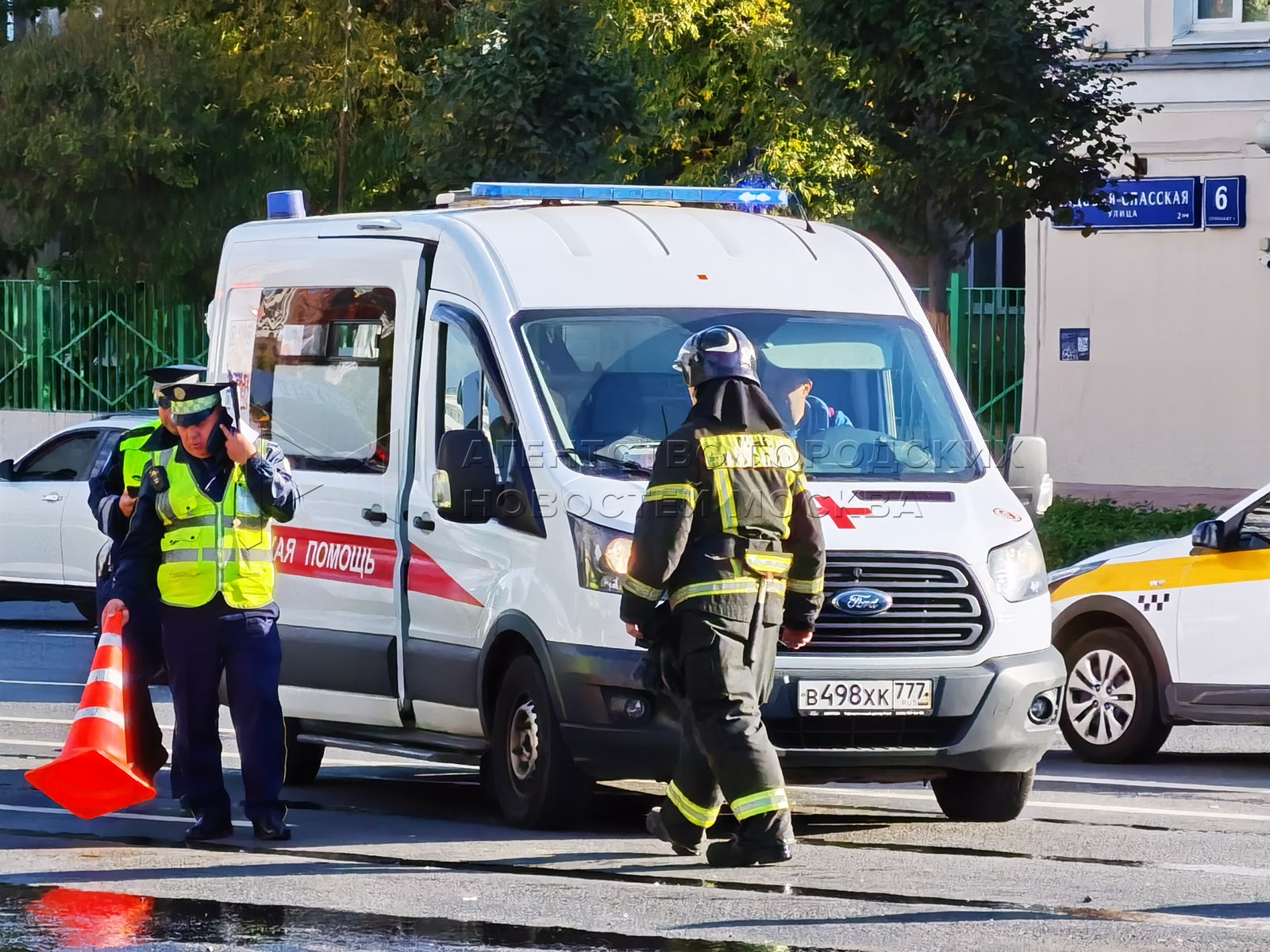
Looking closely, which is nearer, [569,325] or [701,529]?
[701,529]

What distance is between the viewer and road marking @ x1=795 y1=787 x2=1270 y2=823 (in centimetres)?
923

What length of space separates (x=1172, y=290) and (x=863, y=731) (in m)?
15.9

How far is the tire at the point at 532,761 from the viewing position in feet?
27.6

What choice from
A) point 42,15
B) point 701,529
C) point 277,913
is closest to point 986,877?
point 701,529

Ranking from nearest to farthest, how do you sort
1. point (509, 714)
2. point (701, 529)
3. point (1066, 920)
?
1. point (1066, 920)
2. point (701, 529)
3. point (509, 714)

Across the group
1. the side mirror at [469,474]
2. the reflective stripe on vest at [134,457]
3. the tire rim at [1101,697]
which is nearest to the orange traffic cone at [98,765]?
the reflective stripe on vest at [134,457]

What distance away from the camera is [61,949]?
643 cm

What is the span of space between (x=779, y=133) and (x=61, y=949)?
1738 centimetres

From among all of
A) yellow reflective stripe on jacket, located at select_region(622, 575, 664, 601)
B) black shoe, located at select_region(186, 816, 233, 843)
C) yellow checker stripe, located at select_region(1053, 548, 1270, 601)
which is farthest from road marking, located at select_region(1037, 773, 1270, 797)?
black shoe, located at select_region(186, 816, 233, 843)

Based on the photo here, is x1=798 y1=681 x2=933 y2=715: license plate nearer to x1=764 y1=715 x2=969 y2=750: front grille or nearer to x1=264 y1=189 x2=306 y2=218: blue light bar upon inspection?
x1=764 y1=715 x2=969 y2=750: front grille

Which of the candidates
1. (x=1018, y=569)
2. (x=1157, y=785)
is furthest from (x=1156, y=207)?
(x=1018, y=569)

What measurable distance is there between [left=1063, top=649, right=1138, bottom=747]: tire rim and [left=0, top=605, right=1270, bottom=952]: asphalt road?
726mm

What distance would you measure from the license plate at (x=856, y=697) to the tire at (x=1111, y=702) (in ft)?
9.75

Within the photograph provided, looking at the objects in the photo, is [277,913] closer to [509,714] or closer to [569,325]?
[509,714]
